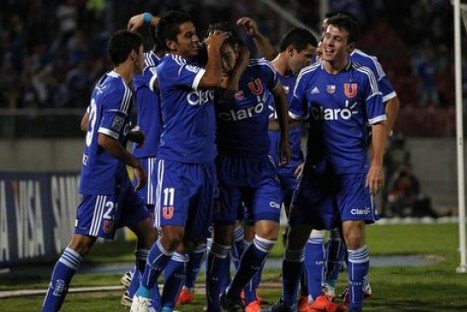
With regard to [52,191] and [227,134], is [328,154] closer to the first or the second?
[227,134]

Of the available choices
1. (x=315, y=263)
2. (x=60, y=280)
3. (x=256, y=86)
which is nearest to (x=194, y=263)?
(x=315, y=263)

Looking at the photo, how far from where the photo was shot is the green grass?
41.3 ft

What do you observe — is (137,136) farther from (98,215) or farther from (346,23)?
(346,23)

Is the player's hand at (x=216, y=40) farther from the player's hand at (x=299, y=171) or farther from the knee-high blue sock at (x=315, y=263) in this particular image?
the knee-high blue sock at (x=315, y=263)

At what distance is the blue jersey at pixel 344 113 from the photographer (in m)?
11.4

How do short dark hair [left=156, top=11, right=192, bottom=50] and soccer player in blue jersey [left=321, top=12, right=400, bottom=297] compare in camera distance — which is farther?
soccer player in blue jersey [left=321, top=12, right=400, bottom=297]

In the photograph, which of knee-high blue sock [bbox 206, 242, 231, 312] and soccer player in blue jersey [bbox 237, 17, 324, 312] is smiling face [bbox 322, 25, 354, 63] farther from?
knee-high blue sock [bbox 206, 242, 231, 312]

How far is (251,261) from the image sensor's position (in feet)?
37.3

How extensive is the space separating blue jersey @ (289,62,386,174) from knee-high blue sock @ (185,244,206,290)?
4.45 ft

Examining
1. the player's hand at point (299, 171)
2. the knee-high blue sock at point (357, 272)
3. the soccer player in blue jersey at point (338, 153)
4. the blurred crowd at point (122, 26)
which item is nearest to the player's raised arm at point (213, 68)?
the soccer player in blue jersey at point (338, 153)

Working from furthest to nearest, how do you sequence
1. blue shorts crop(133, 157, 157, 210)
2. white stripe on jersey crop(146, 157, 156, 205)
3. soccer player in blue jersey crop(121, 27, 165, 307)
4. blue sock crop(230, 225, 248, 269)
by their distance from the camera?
blue sock crop(230, 225, 248, 269) → soccer player in blue jersey crop(121, 27, 165, 307) → white stripe on jersey crop(146, 157, 156, 205) → blue shorts crop(133, 157, 157, 210)

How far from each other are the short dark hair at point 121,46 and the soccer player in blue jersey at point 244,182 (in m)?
0.85

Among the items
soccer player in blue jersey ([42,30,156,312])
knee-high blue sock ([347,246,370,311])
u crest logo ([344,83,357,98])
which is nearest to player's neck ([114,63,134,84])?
soccer player in blue jersey ([42,30,156,312])

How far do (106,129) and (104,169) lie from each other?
0.38m
